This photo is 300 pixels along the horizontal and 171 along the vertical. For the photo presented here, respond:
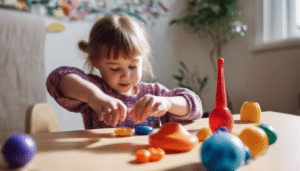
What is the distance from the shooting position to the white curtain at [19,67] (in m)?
1.19

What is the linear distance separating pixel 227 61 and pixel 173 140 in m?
2.20

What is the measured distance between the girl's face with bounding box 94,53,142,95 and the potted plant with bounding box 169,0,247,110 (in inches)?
63.4

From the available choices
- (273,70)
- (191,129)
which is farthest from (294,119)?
(273,70)

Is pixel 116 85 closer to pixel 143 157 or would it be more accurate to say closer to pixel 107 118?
pixel 107 118

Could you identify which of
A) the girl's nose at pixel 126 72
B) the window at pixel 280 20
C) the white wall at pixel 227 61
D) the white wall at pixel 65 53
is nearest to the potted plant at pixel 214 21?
the white wall at pixel 227 61

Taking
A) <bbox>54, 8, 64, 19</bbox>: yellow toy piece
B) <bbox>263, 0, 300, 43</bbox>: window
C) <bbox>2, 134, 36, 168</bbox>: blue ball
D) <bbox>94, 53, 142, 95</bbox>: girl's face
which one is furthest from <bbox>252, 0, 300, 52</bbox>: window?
<bbox>2, 134, 36, 168</bbox>: blue ball

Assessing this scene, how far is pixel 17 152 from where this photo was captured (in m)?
0.30

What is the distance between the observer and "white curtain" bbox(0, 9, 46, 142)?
3.92 feet

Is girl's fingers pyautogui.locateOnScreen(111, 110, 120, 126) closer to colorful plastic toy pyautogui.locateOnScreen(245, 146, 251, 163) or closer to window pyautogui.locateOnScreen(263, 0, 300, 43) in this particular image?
colorful plastic toy pyautogui.locateOnScreen(245, 146, 251, 163)

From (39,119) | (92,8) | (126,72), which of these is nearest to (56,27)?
(92,8)

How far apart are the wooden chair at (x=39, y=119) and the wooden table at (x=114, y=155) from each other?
0.85ft

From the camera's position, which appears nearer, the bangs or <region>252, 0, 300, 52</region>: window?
the bangs

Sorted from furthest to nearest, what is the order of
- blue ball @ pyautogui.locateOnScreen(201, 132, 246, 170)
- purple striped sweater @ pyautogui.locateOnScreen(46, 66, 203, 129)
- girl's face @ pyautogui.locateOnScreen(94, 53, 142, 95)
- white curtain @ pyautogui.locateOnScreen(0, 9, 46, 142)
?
white curtain @ pyautogui.locateOnScreen(0, 9, 46, 142), girl's face @ pyautogui.locateOnScreen(94, 53, 142, 95), purple striped sweater @ pyautogui.locateOnScreen(46, 66, 203, 129), blue ball @ pyautogui.locateOnScreen(201, 132, 246, 170)

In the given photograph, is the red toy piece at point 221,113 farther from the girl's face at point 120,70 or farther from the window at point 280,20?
the window at point 280,20
